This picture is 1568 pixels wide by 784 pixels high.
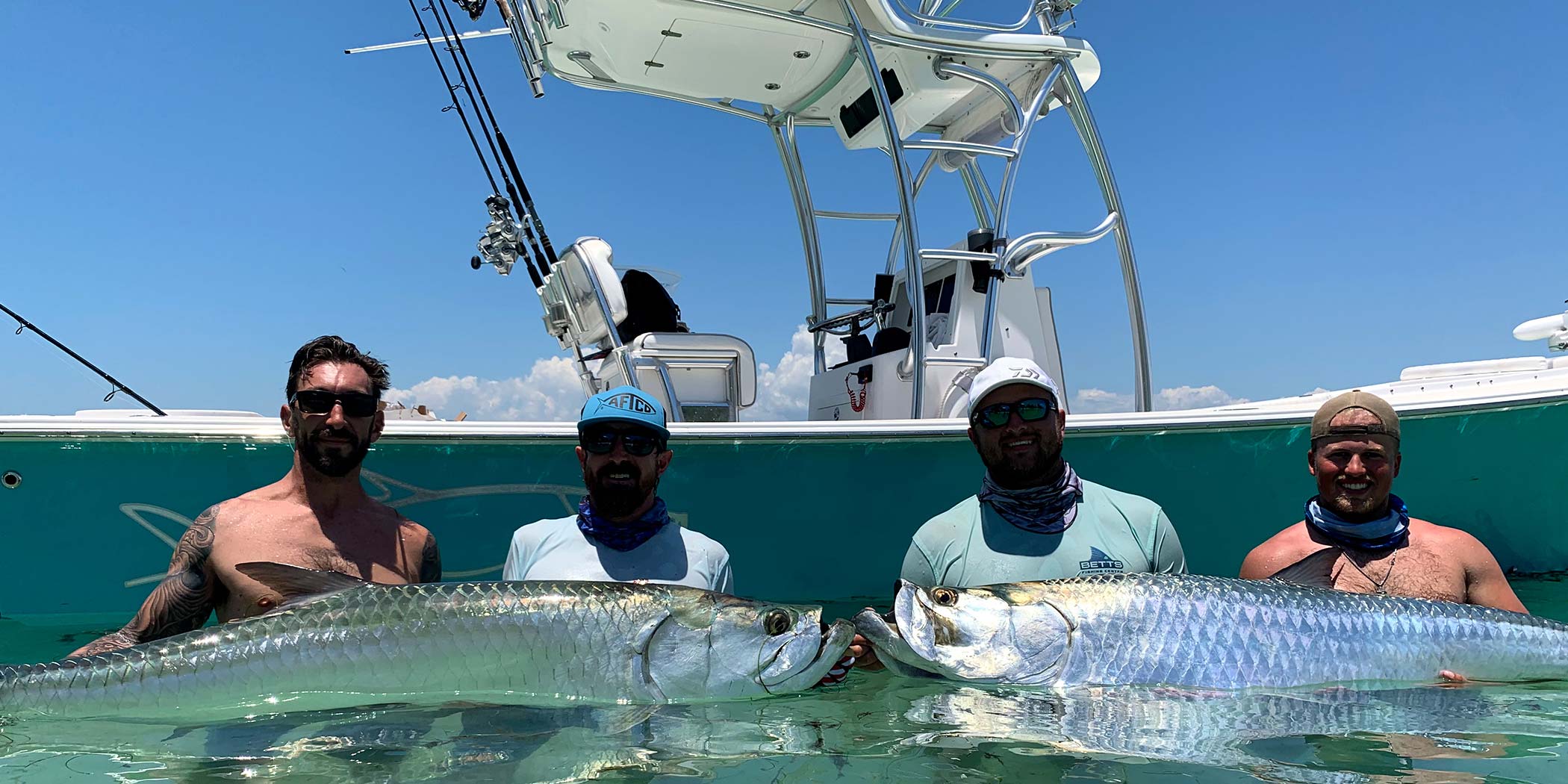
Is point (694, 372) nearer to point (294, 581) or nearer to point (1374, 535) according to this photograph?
point (294, 581)

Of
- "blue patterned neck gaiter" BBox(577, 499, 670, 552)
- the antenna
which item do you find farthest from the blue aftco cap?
the antenna

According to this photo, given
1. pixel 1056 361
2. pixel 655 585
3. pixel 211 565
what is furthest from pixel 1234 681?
pixel 1056 361

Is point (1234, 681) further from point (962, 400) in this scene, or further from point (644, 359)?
point (644, 359)

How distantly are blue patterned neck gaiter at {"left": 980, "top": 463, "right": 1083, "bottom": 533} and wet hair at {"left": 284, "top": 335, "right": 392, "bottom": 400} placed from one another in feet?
7.70

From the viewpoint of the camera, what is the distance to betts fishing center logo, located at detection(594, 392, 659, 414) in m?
3.34

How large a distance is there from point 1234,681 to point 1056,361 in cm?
542

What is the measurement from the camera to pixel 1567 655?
297cm

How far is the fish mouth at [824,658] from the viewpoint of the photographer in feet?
8.73

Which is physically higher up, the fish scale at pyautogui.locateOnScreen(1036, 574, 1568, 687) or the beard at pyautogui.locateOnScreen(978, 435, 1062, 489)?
the beard at pyautogui.locateOnScreen(978, 435, 1062, 489)

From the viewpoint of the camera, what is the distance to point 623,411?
10.9 ft

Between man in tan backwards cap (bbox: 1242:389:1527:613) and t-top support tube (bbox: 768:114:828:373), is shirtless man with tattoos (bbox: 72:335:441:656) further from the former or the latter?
t-top support tube (bbox: 768:114:828:373)

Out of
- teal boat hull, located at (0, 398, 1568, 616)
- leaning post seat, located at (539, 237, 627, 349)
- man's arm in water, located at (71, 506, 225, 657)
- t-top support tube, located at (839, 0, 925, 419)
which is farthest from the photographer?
leaning post seat, located at (539, 237, 627, 349)

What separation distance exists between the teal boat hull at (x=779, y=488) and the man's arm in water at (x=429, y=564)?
1.39m

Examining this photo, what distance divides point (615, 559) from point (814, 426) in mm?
2038
